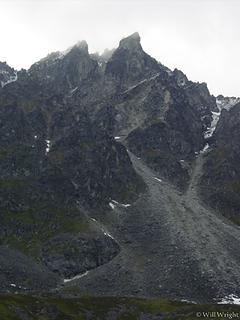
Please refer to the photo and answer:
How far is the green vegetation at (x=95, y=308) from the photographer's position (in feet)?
421

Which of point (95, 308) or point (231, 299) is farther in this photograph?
point (231, 299)

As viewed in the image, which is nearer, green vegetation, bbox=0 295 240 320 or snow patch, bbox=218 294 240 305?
green vegetation, bbox=0 295 240 320

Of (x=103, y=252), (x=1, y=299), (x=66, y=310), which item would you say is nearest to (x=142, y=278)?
(x=103, y=252)

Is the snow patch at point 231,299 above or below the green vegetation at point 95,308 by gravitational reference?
above

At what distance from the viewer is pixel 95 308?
139250mm

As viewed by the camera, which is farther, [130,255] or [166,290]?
[130,255]

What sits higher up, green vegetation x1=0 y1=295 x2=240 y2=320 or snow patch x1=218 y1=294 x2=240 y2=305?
snow patch x1=218 y1=294 x2=240 y2=305

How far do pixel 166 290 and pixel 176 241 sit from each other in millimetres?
34864

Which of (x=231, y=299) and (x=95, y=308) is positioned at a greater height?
(x=231, y=299)

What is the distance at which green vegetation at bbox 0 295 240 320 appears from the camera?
421 ft

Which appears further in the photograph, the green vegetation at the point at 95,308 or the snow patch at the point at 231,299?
the snow patch at the point at 231,299

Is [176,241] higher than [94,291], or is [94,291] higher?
[176,241]

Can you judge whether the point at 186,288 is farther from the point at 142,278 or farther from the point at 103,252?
the point at 103,252

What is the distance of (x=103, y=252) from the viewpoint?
189 meters
